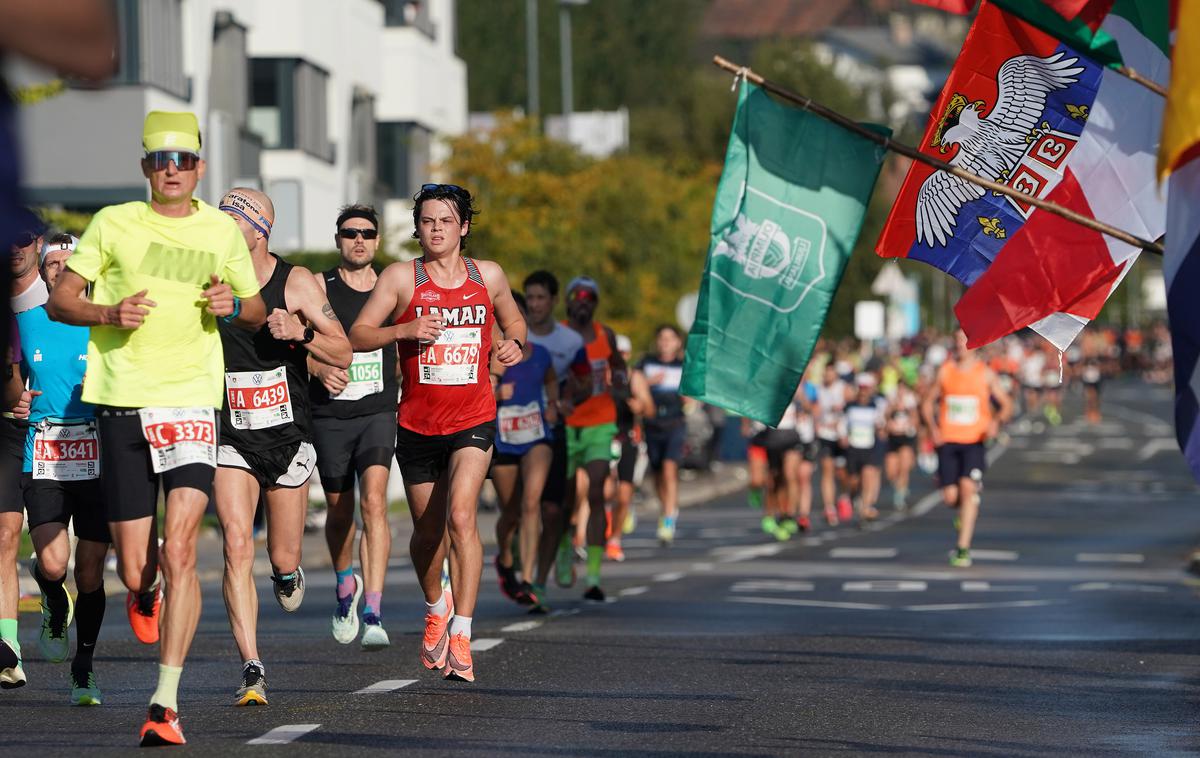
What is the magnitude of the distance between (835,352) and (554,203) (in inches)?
441

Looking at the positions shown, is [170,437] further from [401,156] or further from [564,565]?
[401,156]

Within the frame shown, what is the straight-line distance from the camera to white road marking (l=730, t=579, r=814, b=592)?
59.8 feet

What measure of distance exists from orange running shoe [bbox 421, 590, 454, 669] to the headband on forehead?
173 cm

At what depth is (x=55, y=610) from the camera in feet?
35.0

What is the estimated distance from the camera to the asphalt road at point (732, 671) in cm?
894

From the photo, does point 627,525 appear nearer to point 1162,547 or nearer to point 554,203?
point 1162,547

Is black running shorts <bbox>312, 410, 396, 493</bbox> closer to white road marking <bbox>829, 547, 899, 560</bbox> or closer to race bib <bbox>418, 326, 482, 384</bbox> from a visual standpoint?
race bib <bbox>418, 326, 482, 384</bbox>

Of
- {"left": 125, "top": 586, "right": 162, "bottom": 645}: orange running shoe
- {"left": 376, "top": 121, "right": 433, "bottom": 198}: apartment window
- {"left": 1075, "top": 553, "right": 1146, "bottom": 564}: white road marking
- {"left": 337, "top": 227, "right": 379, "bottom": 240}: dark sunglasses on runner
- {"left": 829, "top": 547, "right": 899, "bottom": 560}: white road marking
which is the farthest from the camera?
{"left": 376, "top": 121, "right": 433, "bottom": 198}: apartment window

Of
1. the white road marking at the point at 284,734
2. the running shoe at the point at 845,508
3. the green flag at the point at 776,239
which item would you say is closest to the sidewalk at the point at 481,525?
the running shoe at the point at 845,508

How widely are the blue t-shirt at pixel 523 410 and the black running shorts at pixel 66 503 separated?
16.3ft

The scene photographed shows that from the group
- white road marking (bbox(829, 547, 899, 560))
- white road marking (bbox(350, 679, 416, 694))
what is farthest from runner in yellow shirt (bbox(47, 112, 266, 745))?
white road marking (bbox(829, 547, 899, 560))

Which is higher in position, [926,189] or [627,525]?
[926,189]

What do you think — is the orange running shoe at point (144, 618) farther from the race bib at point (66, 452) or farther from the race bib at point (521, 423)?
the race bib at point (521, 423)

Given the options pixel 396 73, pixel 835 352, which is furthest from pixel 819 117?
pixel 396 73
